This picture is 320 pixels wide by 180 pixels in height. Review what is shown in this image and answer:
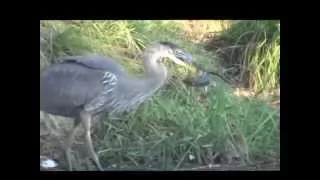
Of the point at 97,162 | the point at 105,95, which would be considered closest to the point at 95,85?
the point at 105,95

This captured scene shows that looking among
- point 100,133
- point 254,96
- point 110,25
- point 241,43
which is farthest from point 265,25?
point 100,133

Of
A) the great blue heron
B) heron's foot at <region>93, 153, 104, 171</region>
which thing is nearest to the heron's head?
the great blue heron

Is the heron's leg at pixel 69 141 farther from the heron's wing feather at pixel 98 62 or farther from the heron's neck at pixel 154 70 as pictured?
the heron's neck at pixel 154 70

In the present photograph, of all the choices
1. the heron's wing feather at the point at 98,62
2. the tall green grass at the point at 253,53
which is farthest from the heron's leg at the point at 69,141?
the tall green grass at the point at 253,53

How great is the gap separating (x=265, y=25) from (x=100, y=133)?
0.97 metres

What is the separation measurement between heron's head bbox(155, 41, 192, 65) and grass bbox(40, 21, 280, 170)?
26 millimetres

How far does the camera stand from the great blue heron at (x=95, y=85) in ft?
9.07

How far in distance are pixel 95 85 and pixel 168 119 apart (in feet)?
1.29

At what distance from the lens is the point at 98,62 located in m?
2.77

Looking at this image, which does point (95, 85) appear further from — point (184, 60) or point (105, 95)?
point (184, 60)

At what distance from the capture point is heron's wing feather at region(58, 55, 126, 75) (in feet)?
9.08

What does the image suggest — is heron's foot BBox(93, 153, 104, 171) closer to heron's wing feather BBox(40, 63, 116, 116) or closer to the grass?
the grass

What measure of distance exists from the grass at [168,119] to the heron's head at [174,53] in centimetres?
3
